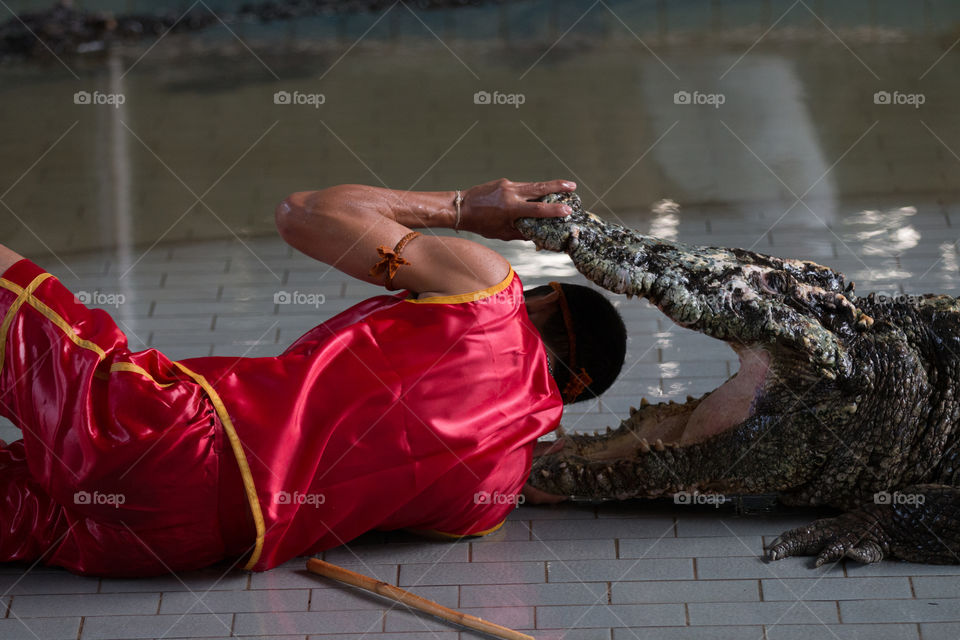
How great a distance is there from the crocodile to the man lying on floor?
28 cm

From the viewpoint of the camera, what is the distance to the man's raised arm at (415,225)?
3420 millimetres

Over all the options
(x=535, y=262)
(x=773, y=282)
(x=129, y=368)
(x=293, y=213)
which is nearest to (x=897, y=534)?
(x=773, y=282)

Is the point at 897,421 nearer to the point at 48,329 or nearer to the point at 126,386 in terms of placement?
the point at 126,386

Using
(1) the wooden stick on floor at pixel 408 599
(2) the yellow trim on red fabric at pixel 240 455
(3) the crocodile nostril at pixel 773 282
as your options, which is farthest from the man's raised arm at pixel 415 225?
(1) the wooden stick on floor at pixel 408 599

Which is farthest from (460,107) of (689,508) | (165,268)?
(689,508)

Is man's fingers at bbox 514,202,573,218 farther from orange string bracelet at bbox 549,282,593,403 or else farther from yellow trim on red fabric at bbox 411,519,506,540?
yellow trim on red fabric at bbox 411,519,506,540

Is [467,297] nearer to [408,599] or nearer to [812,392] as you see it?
[408,599]

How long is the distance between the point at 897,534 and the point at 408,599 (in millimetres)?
1421

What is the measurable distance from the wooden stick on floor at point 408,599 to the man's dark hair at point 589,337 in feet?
2.61

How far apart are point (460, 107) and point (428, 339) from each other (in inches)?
178

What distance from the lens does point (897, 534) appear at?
3.53 meters

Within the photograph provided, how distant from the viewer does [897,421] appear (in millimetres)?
3510

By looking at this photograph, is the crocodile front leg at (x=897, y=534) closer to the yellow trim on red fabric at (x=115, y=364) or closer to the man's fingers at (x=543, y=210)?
the man's fingers at (x=543, y=210)

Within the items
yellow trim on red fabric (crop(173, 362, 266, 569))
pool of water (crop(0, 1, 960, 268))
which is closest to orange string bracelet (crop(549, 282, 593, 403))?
yellow trim on red fabric (crop(173, 362, 266, 569))
